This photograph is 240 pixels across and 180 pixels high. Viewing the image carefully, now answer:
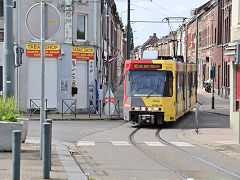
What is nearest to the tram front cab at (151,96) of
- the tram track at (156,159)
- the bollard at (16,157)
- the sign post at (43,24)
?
the tram track at (156,159)

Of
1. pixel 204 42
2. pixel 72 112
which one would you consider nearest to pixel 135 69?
pixel 72 112

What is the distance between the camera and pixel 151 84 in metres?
21.0

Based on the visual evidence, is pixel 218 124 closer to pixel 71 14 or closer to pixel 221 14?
pixel 71 14

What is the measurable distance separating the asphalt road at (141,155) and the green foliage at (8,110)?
6.02 feet

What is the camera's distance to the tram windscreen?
822 inches

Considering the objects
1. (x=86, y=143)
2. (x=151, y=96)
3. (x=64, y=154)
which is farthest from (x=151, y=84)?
(x=64, y=154)

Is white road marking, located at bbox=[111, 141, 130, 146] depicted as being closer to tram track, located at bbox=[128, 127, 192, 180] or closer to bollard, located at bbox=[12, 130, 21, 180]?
tram track, located at bbox=[128, 127, 192, 180]

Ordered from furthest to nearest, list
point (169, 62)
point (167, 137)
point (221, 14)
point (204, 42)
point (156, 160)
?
point (204, 42), point (221, 14), point (169, 62), point (167, 137), point (156, 160)

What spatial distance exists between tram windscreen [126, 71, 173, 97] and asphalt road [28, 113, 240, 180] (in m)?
1.53

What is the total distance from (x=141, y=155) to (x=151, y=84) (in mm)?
8319

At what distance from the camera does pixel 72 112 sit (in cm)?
2764

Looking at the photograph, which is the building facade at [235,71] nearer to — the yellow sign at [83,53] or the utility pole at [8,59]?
the utility pole at [8,59]

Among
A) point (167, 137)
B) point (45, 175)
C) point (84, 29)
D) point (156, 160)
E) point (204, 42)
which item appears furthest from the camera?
point (204, 42)

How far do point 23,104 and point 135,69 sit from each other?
881 centimetres
